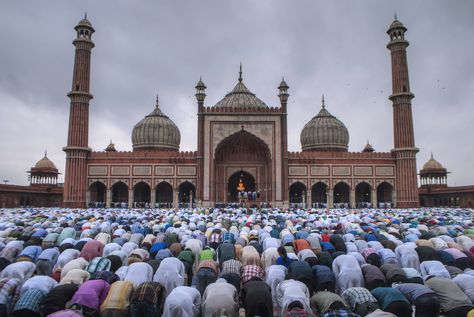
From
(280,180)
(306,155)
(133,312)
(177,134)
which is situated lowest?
(133,312)

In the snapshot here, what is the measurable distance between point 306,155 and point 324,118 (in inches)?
335

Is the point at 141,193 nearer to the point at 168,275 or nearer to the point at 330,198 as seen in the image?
the point at 330,198

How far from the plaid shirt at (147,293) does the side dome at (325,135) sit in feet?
112

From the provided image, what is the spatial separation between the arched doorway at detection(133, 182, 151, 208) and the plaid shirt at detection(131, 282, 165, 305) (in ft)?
93.6

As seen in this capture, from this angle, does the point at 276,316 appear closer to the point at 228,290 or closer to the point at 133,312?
the point at 228,290

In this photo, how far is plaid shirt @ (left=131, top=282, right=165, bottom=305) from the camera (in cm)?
525

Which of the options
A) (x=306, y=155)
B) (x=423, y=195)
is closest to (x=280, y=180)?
(x=306, y=155)

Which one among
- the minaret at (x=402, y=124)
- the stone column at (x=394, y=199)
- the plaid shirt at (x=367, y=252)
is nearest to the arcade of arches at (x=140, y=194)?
the stone column at (x=394, y=199)

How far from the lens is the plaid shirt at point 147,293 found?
5254 millimetres

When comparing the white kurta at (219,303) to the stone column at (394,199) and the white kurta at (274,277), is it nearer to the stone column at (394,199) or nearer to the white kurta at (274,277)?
the white kurta at (274,277)

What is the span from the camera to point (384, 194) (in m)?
34.1

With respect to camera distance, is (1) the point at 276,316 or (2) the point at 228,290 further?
(1) the point at 276,316

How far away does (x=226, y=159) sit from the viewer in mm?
32781

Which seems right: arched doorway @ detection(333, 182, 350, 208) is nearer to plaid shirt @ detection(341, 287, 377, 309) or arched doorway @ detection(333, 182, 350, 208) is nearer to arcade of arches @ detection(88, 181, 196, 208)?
arcade of arches @ detection(88, 181, 196, 208)
